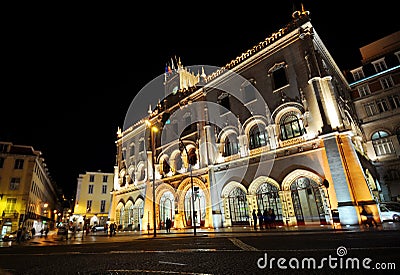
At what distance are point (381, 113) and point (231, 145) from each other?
16.7 metres

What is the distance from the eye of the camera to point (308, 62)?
19.0 m

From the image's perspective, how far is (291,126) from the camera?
19188mm

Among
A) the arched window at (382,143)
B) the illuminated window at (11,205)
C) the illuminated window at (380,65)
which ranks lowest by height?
the illuminated window at (11,205)

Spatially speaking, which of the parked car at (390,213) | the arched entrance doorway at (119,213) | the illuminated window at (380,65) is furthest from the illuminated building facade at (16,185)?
the illuminated window at (380,65)

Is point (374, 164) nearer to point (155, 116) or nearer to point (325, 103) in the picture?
point (325, 103)

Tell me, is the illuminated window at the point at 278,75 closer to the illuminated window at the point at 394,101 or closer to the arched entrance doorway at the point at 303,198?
the arched entrance doorway at the point at 303,198

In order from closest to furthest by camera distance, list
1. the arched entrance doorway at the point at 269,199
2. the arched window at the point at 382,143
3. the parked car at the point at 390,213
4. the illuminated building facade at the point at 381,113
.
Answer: the parked car at the point at 390,213 → the arched entrance doorway at the point at 269,199 → the illuminated building facade at the point at 381,113 → the arched window at the point at 382,143

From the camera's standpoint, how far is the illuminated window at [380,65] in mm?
25453

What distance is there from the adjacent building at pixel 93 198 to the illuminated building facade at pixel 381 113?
5070cm

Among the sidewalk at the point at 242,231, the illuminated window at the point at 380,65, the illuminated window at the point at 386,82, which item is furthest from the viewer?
the illuminated window at the point at 380,65

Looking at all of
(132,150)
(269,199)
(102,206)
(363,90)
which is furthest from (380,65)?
(102,206)

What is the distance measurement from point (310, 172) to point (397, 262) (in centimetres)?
1360

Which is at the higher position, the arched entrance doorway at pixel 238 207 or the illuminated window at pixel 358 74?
the illuminated window at pixel 358 74

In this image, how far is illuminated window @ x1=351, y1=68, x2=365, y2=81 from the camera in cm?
2708
